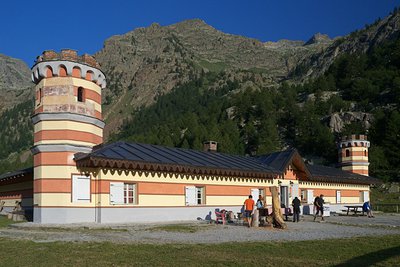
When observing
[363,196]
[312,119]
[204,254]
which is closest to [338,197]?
Answer: [363,196]

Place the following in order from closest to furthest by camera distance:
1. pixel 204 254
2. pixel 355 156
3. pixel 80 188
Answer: pixel 204 254
pixel 80 188
pixel 355 156

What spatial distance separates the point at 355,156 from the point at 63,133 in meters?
31.2

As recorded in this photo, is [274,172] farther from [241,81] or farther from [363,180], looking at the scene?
[241,81]

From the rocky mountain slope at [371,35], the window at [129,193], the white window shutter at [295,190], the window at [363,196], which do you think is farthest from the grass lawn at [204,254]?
the rocky mountain slope at [371,35]

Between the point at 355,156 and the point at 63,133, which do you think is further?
the point at 355,156

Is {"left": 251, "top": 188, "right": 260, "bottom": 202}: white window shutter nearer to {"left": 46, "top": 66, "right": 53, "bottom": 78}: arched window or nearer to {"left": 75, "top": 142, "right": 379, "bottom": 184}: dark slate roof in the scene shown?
{"left": 75, "top": 142, "right": 379, "bottom": 184}: dark slate roof

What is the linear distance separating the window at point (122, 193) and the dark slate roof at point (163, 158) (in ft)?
4.39

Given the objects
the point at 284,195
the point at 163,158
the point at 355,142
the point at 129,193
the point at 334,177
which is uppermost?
the point at 355,142

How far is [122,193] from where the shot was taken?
814 inches

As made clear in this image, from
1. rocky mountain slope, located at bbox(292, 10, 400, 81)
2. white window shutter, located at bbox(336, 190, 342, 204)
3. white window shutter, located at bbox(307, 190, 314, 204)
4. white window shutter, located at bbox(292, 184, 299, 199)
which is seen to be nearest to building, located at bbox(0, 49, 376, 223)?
white window shutter, located at bbox(292, 184, 299, 199)

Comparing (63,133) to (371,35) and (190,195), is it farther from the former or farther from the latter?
(371,35)

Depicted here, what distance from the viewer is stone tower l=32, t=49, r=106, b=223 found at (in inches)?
765

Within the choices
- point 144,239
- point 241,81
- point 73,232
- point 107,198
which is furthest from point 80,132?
point 241,81

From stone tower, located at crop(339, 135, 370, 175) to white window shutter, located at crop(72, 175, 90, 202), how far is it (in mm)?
30051
